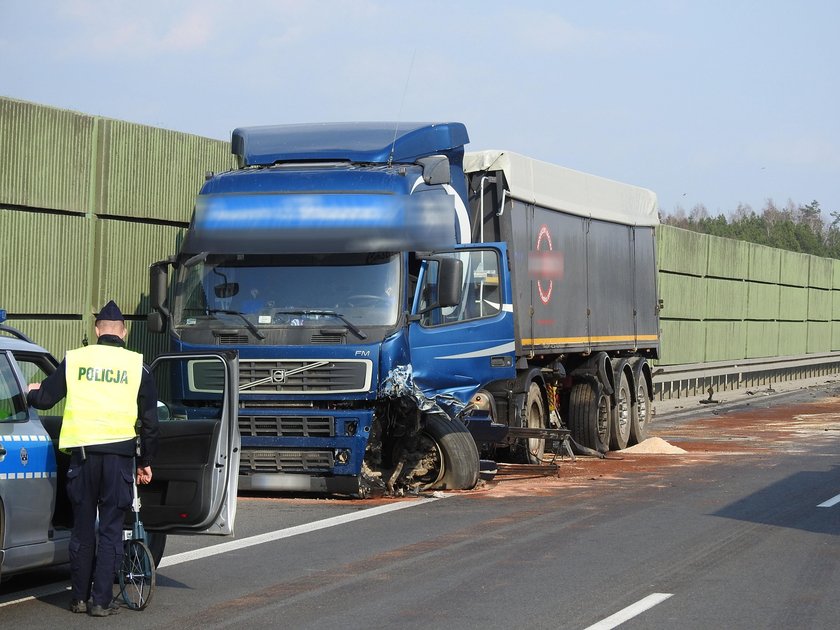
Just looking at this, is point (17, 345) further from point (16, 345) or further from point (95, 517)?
point (95, 517)

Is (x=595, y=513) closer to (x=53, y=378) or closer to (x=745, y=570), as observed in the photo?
(x=745, y=570)

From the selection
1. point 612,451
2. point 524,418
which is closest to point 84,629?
point 524,418

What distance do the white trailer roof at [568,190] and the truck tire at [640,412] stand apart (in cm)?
277

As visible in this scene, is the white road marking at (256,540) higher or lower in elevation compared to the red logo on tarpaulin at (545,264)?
lower

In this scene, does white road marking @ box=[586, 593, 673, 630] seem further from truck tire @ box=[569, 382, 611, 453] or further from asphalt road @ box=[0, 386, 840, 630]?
truck tire @ box=[569, 382, 611, 453]

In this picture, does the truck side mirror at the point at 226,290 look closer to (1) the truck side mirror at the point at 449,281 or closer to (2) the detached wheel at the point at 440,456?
(1) the truck side mirror at the point at 449,281

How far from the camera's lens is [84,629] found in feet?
26.3

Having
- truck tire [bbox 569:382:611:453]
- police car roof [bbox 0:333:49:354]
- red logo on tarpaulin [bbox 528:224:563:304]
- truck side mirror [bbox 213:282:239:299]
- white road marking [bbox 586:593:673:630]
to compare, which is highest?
red logo on tarpaulin [bbox 528:224:563:304]

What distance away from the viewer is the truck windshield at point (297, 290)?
46.8 ft

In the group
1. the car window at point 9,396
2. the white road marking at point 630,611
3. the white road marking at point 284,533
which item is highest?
the car window at point 9,396

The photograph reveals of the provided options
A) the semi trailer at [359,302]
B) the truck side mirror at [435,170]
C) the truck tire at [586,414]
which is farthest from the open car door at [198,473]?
the truck tire at [586,414]

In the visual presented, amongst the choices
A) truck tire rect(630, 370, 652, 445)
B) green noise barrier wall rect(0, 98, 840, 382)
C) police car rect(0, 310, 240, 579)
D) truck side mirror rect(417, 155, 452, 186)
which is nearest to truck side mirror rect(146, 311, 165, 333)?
green noise barrier wall rect(0, 98, 840, 382)

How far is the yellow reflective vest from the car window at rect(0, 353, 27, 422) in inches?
14.6

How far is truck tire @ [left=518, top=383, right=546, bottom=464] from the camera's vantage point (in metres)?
18.4
